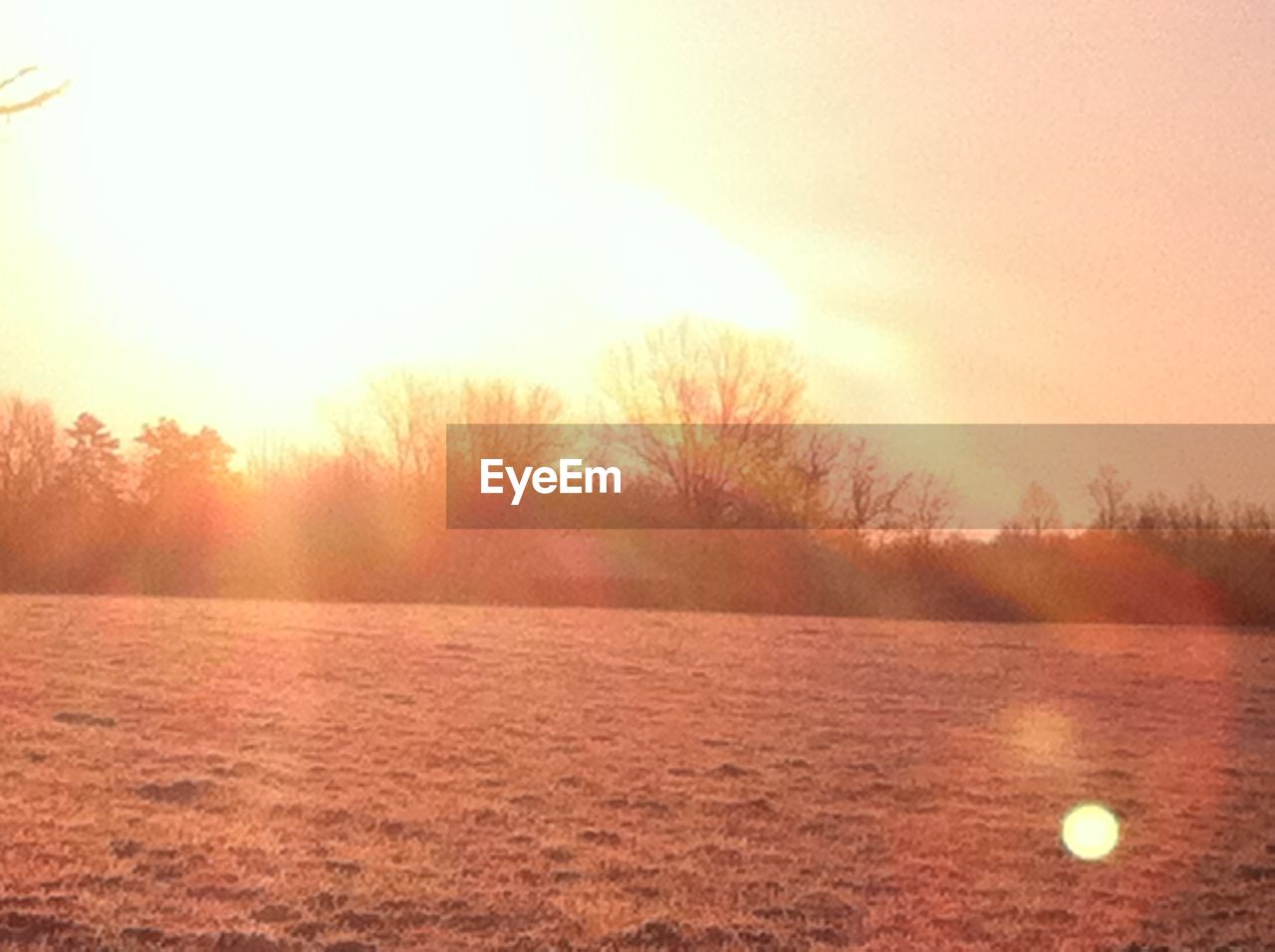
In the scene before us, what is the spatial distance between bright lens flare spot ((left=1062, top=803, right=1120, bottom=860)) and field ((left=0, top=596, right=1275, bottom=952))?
0.47 ft

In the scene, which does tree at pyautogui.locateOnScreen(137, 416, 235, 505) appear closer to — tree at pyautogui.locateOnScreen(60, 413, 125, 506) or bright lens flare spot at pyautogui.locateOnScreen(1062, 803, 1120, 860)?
tree at pyautogui.locateOnScreen(60, 413, 125, 506)

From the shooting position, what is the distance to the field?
813 cm

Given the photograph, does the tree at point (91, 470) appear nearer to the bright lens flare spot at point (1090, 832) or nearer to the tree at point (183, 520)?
the tree at point (183, 520)

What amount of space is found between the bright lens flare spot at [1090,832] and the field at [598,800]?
0.47ft

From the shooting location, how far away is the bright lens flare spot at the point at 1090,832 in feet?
34.8

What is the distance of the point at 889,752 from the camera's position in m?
14.9

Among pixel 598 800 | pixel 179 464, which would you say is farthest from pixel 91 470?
pixel 598 800

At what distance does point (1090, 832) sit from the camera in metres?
11.4

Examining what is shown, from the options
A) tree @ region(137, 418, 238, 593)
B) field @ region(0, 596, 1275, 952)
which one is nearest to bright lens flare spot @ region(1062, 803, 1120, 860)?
field @ region(0, 596, 1275, 952)

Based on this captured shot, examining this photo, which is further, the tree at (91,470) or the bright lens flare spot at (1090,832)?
the tree at (91,470)

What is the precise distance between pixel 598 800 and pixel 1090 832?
3.30 m

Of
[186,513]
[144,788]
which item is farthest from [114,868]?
[186,513]

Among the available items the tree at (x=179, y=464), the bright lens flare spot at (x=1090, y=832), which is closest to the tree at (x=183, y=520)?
the tree at (x=179, y=464)

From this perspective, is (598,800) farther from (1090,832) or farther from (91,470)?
(91,470)
